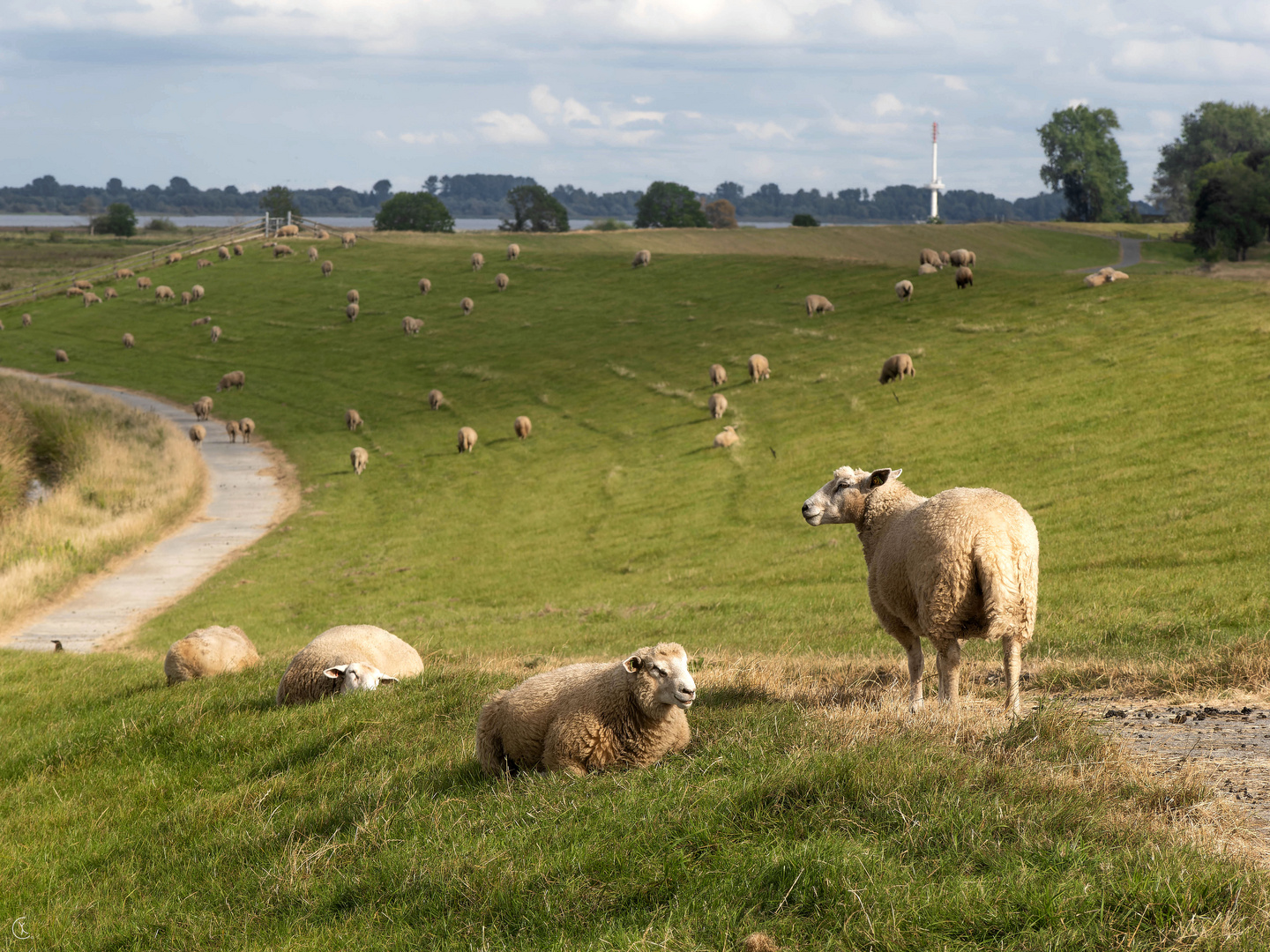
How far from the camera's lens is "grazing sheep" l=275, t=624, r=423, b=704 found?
12.0 m

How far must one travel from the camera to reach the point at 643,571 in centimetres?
2917

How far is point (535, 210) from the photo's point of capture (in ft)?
454

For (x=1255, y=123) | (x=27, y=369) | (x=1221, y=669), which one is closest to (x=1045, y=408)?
(x=1221, y=669)

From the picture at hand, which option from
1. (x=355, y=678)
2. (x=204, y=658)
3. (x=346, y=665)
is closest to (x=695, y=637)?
(x=346, y=665)

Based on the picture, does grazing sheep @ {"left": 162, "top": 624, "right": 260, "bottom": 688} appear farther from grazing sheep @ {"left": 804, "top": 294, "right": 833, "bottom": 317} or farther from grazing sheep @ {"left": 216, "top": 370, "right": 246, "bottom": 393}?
grazing sheep @ {"left": 216, "top": 370, "right": 246, "bottom": 393}

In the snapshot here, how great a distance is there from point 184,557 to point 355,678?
2579 centimetres

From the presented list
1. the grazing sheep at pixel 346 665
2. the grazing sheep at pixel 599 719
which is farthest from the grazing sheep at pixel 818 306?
the grazing sheep at pixel 599 719

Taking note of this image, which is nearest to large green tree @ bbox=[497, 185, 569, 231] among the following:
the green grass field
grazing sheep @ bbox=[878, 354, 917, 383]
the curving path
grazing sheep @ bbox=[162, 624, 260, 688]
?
the green grass field

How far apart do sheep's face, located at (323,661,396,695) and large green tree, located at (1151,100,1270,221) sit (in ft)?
530

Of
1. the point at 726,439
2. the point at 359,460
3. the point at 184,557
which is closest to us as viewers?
the point at 184,557

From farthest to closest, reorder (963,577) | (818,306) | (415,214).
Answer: (415,214)
(818,306)
(963,577)

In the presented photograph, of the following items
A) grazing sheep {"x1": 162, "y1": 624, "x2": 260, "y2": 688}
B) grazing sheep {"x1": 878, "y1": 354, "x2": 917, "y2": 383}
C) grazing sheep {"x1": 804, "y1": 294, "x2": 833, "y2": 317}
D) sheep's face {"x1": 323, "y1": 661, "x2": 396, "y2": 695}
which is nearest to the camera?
sheep's face {"x1": 323, "y1": 661, "x2": 396, "y2": 695}

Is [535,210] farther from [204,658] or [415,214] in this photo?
[204,658]

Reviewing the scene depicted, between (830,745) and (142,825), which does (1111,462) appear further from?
(142,825)
